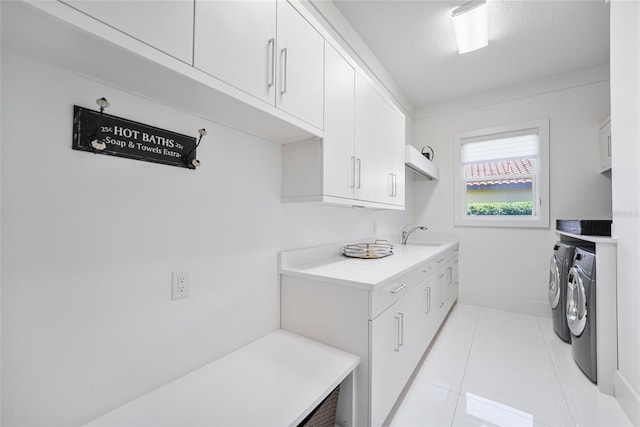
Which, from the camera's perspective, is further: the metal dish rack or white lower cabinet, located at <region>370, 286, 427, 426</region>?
the metal dish rack

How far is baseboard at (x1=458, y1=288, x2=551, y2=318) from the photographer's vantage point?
3.13 m

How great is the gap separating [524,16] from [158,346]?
343 centimetres

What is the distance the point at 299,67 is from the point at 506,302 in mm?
3656

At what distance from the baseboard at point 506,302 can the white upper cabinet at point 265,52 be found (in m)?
3.33

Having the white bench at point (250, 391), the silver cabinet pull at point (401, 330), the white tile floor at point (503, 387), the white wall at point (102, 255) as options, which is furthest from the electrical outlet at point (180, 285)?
the white tile floor at point (503, 387)

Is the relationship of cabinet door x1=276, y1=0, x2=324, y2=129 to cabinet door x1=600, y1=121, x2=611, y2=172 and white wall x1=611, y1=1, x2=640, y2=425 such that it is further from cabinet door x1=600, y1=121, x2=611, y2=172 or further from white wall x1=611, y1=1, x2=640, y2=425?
cabinet door x1=600, y1=121, x2=611, y2=172

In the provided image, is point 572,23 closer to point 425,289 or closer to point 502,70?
point 502,70

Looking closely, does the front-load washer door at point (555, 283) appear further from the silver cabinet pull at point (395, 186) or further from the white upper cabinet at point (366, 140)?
the white upper cabinet at point (366, 140)

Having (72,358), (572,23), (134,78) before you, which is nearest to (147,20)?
(134,78)

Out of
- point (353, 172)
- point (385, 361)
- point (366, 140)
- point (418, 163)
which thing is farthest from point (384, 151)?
point (385, 361)

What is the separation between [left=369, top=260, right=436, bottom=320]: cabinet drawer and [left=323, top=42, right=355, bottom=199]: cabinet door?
22.6 inches

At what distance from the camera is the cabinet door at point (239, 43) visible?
34.6 inches

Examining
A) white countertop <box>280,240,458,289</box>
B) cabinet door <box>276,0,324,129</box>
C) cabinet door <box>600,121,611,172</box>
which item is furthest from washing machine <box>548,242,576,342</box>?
A: cabinet door <box>276,0,324,129</box>

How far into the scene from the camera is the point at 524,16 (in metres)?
2.23
